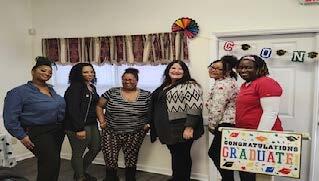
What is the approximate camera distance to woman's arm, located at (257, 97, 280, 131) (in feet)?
7.25

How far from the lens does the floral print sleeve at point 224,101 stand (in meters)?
2.73

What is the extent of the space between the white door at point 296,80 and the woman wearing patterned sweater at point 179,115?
83 centimetres

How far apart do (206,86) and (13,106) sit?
75.7 inches

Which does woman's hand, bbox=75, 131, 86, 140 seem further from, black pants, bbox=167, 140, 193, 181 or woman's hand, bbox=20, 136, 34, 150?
black pants, bbox=167, 140, 193, 181

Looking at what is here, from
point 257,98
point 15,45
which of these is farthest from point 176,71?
point 15,45

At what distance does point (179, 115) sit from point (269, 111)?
0.99 m

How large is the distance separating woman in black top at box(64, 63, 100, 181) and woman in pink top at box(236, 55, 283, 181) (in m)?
1.53

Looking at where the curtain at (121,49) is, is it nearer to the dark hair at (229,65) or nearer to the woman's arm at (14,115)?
the dark hair at (229,65)

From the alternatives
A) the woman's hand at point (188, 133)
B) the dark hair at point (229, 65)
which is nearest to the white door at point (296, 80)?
the dark hair at point (229, 65)

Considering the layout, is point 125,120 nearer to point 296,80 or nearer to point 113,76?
point 113,76

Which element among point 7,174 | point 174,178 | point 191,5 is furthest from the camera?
point 191,5

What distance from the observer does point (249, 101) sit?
7.78 feet

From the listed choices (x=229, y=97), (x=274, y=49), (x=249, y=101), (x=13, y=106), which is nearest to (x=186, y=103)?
(x=229, y=97)

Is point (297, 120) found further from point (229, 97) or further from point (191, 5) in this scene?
point (191, 5)
